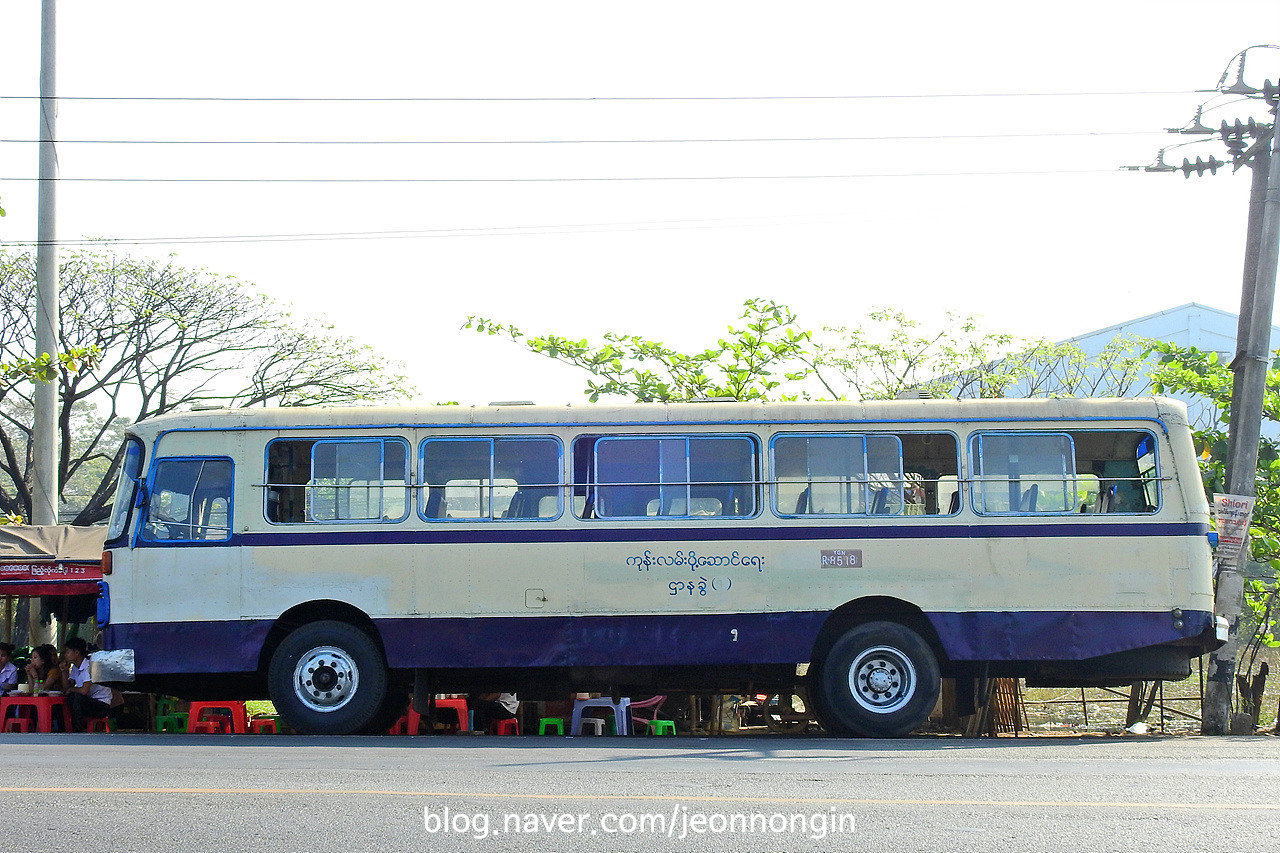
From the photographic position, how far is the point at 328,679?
11.7 metres

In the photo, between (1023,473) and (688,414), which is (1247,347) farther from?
(688,414)

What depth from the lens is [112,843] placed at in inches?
244

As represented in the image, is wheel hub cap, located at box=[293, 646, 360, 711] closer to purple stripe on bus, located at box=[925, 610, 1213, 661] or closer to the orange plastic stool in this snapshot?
the orange plastic stool

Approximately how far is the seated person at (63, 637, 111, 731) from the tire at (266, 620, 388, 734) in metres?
3.71

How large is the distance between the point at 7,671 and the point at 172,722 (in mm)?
2240

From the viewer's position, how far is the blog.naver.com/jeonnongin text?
6363 millimetres

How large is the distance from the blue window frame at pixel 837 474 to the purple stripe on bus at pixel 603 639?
1037 millimetres

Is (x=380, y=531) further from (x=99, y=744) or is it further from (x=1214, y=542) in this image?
(x=1214, y=542)

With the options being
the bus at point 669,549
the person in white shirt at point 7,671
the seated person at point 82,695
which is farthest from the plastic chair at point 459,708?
the person in white shirt at point 7,671

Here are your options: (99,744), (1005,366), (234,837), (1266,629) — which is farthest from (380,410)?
(1005,366)

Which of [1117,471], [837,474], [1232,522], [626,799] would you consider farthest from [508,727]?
[1232,522]

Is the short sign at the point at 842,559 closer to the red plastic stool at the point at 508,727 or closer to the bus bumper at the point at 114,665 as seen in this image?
the red plastic stool at the point at 508,727

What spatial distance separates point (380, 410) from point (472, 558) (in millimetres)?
1651

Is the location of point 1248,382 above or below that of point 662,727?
above
